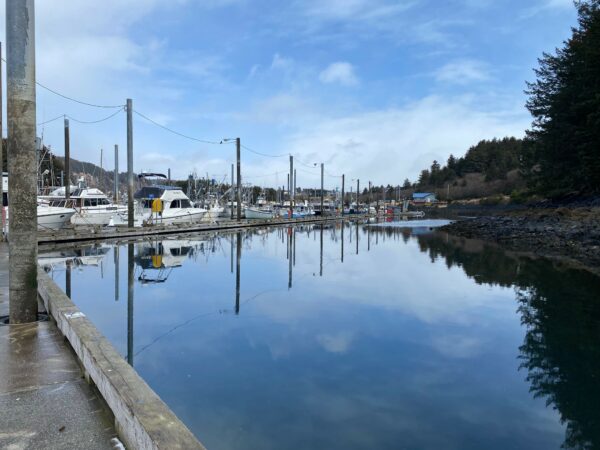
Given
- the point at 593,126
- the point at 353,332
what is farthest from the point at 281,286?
the point at 593,126

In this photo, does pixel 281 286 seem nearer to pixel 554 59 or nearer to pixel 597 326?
pixel 597 326

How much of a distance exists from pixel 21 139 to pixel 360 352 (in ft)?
18.9

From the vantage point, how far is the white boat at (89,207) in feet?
110

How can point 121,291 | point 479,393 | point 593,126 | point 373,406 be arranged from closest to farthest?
point 373,406, point 479,393, point 121,291, point 593,126

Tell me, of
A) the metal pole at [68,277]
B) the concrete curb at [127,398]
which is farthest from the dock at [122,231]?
the concrete curb at [127,398]

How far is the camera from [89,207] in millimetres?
35719

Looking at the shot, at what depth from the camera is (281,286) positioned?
13961mm

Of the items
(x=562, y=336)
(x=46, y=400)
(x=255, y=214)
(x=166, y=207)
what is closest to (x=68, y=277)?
(x=46, y=400)

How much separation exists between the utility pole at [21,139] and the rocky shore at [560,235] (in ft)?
56.5

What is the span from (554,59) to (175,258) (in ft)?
153

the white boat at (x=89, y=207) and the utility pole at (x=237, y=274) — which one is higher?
the white boat at (x=89, y=207)

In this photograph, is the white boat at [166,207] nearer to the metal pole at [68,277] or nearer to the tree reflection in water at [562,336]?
the metal pole at [68,277]

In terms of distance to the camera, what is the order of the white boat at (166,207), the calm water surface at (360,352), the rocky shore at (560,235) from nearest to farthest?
the calm water surface at (360,352) < the rocky shore at (560,235) < the white boat at (166,207)

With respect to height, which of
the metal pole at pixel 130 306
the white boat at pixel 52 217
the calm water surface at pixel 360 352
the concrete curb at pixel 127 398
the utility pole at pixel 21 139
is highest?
the utility pole at pixel 21 139
